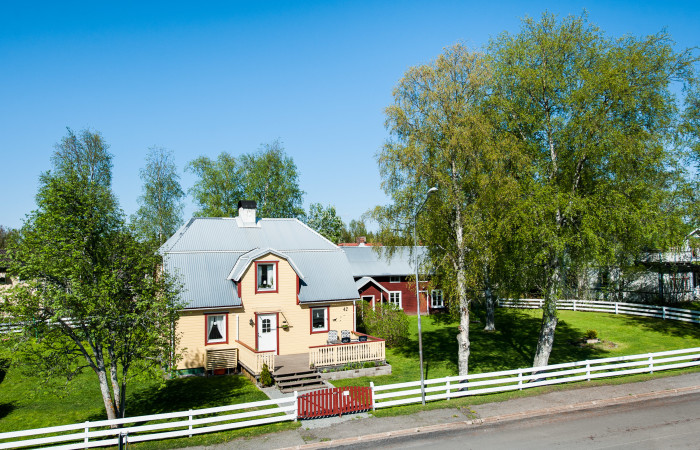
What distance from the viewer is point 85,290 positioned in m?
14.9

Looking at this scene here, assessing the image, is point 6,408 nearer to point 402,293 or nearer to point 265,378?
point 265,378

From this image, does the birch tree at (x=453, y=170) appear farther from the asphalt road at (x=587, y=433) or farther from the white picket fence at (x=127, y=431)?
the white picket fence at (x=127, y=431)

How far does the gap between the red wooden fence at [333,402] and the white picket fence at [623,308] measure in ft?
74.6

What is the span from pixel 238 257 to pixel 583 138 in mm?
19726

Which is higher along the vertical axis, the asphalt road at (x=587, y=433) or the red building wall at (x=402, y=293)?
the red building wall at (x=402, y=293)

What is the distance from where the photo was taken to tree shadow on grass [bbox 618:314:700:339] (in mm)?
30603

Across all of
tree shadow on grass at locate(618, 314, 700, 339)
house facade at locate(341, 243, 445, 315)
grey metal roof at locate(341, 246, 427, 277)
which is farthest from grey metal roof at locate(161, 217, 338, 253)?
tree shadow on grass at locate(618, 314, 700, 339)

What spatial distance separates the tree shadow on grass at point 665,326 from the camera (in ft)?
100

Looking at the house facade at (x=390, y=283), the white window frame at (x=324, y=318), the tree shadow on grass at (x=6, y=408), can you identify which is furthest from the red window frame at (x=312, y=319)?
the tree shadow on grass at (x=6, y=408)

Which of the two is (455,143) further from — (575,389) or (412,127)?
(575,389)

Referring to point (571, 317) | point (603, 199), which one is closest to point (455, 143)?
point (603, 199)

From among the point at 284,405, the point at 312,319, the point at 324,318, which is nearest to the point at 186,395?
the point at 284,405

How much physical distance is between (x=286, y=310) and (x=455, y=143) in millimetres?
13736

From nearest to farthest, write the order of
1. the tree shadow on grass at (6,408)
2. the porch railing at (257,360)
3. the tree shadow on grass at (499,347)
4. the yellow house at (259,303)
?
the tree shadow on grass at (6,408) < the porch railing at (257,360) < the yellow house at (259,303) < the tree shadow on grass at (499,347)
